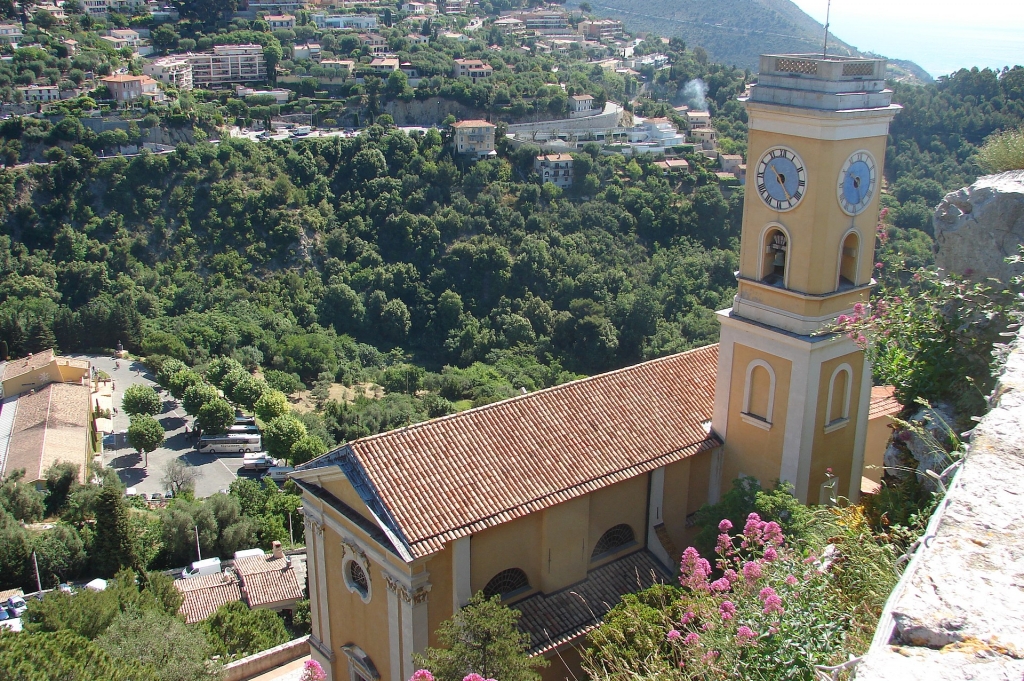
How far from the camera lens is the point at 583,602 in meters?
16.4

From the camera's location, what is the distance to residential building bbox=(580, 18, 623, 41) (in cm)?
13000

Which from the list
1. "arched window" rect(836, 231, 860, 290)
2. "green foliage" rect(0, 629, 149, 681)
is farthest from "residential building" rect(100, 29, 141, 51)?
"arched window" rect(836, 231, 860, 290)

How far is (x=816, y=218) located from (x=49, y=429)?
39.9 m

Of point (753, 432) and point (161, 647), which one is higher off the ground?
point (753, 432)

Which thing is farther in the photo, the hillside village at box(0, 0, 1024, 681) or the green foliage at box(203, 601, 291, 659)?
the green foliage at box(203, 601, 291, 659)

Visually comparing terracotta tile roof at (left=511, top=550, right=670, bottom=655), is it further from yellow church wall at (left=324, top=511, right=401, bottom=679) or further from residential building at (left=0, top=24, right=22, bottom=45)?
residential building at (left=0, top=24, right=22, bottom=45)

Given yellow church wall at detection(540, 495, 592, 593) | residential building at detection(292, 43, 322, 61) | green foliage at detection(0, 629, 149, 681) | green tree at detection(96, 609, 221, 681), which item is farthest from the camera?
residential building at detection(292, 43, 322, 61)

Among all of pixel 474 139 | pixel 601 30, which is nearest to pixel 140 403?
pixel 474 139

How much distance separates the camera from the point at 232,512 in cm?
3338

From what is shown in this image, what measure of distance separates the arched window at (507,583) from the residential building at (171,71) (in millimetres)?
83700

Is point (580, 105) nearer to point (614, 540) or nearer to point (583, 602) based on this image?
point (614, 540)

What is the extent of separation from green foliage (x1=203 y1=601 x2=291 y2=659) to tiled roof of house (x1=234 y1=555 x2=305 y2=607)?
353 centimetres

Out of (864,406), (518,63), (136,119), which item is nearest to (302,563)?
(864,406)

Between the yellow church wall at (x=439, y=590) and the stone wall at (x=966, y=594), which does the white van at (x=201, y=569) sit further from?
the stone wall at (x=966, y=594)
